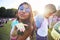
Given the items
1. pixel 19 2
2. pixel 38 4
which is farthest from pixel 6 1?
pixel 38 4

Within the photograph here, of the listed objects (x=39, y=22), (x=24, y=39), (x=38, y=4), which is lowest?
(x=24, y=39)

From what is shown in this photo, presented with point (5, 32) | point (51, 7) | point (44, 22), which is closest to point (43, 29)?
point (44, 22)

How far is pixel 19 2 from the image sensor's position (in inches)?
40.3

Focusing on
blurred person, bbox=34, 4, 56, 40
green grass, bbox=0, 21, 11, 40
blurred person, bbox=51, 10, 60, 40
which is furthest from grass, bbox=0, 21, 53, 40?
blurred person, bbox=51, 10, 60, 40

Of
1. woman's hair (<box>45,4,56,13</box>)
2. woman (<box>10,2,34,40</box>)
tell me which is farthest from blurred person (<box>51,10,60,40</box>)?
woman (<box>10,2,34,40</box>)

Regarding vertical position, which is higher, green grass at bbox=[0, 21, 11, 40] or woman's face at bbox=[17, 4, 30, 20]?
woman's face at bbox=[17, 4, 30, 20]

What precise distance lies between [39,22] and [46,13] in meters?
0.08

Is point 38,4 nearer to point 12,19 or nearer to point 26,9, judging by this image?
point 26,9

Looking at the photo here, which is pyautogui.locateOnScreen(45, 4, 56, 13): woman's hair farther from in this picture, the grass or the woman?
the grass

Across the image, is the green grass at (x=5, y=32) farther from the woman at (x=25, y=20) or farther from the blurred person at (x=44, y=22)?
the blurred person at (x=44, y=22)

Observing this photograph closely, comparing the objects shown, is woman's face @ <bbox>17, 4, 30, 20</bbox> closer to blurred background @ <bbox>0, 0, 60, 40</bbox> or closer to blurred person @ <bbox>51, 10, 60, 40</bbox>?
blurred background @ <bbox>0, 0, 60, 40</bbox>

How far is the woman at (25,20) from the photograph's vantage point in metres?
0.99

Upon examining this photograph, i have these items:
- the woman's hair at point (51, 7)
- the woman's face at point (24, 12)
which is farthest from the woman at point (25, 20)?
the woman's hair at point (51, 7)

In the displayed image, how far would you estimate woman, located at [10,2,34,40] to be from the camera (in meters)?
0.99
